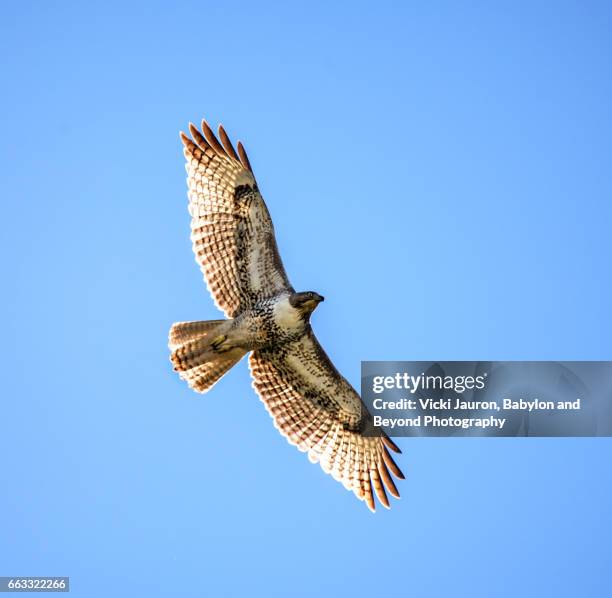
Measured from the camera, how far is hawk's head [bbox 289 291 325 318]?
14062 mm

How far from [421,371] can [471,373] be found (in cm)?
49

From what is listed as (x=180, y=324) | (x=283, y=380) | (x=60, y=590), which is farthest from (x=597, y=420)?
(x=60, y=590)

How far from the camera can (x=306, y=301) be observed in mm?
14109

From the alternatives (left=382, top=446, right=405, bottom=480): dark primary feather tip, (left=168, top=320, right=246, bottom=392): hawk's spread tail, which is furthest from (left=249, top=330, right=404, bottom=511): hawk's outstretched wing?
(left=168, top=320, right=246, bottom=392): hawk's spread tail

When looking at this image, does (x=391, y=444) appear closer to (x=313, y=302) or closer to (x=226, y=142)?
(x=313, y=302)

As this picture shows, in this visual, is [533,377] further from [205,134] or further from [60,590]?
[60,590]

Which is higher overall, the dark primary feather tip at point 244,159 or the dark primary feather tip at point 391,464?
the dark primary feather tip at point 244,159

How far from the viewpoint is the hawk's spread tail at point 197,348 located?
47.1ft

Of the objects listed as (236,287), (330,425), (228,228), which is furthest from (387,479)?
(228,228)

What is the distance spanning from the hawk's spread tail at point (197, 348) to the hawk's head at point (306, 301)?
2.24 ft

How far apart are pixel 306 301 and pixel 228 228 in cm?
107

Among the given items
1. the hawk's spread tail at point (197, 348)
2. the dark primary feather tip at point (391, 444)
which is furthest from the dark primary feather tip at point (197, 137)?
the dark primary feather tip at point (391, 444)

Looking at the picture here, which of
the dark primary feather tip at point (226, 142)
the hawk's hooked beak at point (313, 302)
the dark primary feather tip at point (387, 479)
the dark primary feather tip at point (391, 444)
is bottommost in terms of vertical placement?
the dark primary feather tip at point (387, 479)

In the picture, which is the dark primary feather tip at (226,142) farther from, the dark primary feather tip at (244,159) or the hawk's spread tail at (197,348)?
the hawk's spread tail at (197,348)
